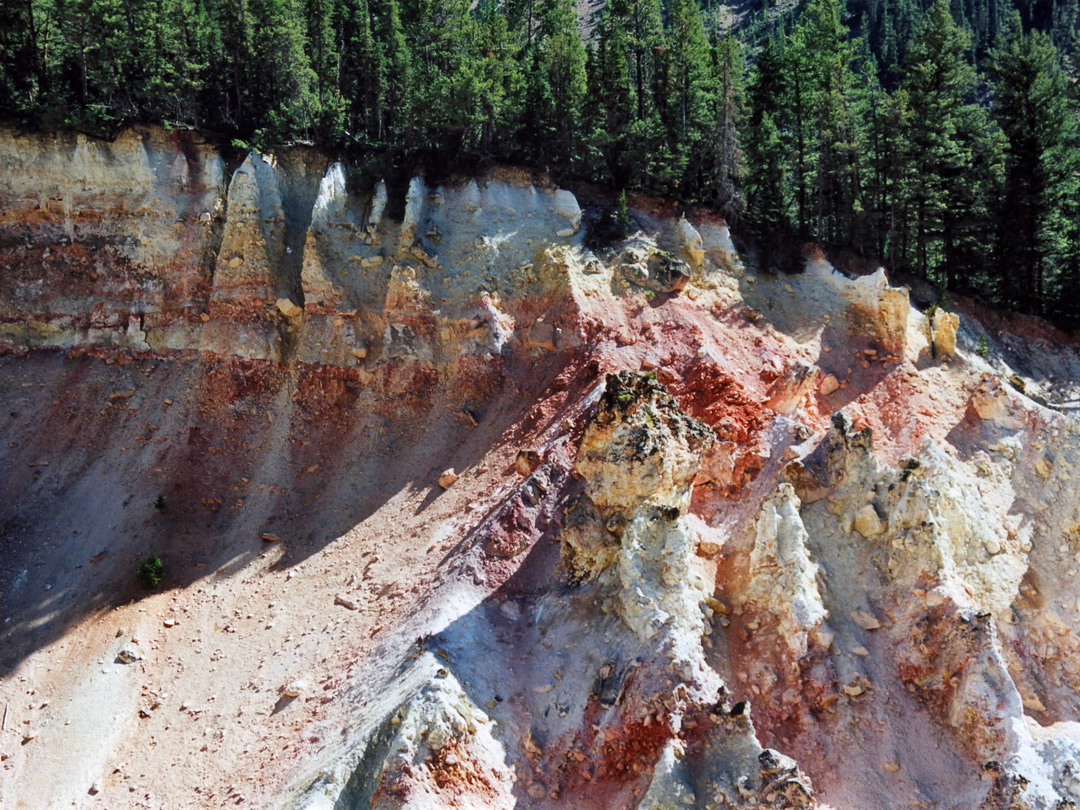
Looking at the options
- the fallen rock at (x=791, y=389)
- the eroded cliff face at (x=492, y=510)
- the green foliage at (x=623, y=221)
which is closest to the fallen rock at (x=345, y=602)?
the eroded cliff face at (x=492, y=510)

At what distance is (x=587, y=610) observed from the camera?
20.2 m

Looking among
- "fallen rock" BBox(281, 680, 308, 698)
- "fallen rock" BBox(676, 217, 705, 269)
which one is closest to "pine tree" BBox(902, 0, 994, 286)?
"fallen rock" BBox(676, 217, 705, 269)

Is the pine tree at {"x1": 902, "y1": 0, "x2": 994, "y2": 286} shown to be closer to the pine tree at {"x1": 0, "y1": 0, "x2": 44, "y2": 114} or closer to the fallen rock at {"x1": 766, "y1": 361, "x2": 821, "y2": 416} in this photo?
the fallen rock at {"x1": 766, "y1": 361, "x2": 821, "y2": 416}

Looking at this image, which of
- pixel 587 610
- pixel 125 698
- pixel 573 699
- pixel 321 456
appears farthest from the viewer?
pixel 321 456

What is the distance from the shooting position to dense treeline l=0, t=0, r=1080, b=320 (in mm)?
35969

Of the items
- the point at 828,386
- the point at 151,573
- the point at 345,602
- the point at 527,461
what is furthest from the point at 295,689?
the point at 828,386

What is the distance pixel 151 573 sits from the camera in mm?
25703

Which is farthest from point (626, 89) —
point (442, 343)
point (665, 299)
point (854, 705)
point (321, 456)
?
point (854, 705)

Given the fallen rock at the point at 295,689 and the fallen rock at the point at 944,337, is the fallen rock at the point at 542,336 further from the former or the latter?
the fallen rock at the point at 295,689

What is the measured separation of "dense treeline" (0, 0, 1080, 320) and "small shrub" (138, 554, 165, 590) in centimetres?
1786

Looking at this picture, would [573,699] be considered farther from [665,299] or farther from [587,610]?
[665,299]

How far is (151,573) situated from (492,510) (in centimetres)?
1058

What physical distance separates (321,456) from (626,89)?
68.6ft

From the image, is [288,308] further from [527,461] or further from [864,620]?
[864,620]
